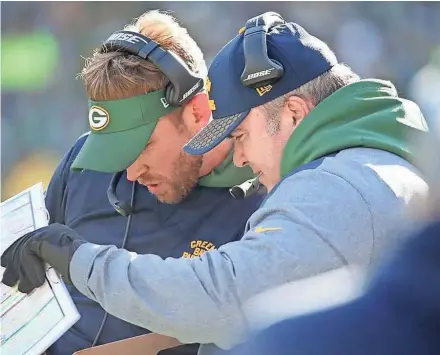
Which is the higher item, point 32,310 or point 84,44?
point 32,310

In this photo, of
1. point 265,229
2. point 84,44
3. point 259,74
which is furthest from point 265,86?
point 84,44

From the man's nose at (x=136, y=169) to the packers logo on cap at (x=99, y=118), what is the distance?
0.13m

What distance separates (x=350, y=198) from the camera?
1275 mm

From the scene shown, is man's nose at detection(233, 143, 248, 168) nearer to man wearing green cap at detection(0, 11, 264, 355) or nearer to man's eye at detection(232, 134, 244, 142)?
man's eye at detection(232, 134, 244, 142)

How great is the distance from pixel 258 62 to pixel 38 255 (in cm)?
57

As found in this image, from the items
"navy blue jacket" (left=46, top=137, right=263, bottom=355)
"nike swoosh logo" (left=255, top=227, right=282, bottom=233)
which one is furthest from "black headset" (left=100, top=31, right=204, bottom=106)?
"nike swoosh logo" (left=255, top=227, right=282, bottom=233)

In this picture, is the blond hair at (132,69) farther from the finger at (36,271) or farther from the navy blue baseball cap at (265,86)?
the finger at (36,271)

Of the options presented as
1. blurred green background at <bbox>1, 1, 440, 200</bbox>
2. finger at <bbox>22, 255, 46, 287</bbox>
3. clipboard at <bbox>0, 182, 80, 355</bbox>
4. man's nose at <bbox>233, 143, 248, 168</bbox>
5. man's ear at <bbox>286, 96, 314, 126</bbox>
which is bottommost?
blurred green background at <bbox>1, 1, 440, 200</bbox>

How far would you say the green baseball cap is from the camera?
1.85 meters

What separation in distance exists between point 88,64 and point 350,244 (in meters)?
0.91

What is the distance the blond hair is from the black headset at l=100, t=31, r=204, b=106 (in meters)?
0.02

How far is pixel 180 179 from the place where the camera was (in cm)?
196

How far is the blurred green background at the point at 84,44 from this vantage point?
4.84 meters

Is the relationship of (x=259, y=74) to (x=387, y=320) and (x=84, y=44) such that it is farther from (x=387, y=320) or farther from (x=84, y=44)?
(x=84, y=44)
